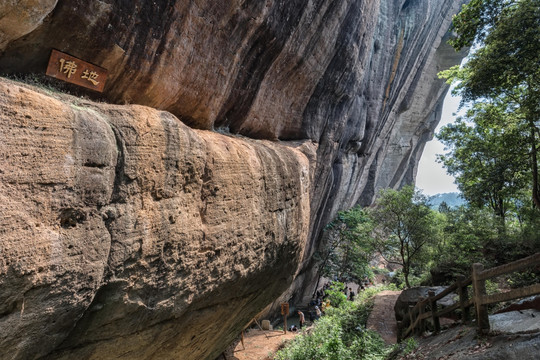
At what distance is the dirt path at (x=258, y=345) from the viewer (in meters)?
10.6

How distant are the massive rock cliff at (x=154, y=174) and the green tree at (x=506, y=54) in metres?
3.78

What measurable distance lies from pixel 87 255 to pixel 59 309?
635 mm

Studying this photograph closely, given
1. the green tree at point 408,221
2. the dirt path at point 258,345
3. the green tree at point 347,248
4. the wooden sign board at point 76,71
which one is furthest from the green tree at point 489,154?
the wooden sign board at point 76,71

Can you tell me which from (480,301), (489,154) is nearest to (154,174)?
(480,301)

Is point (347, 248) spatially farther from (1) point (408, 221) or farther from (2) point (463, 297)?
(2) point (463, 297)

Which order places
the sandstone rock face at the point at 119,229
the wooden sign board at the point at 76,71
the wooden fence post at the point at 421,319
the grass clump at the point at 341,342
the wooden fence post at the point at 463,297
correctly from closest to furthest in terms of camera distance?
the sandstone rock face at the point at 119,229 → the wooden sign board at the point at 76,71 → the wooden fence post at the point at 463,297 → the wooden fence post at the point at 421,319 → the grass clump at the point at 341,342

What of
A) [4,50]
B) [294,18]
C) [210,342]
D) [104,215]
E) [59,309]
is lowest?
[210,342]

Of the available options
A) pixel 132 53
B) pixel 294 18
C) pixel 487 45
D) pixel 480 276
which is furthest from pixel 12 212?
pixel 487 45

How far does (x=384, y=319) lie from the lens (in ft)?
40.5

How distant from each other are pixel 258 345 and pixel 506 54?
452 inches

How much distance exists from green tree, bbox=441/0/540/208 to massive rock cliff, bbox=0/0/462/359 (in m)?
3.78

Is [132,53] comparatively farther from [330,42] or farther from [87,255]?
[330,42]

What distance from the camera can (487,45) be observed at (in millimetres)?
8586

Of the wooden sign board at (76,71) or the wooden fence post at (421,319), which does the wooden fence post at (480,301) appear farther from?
the wooden sign board at (76,71)
